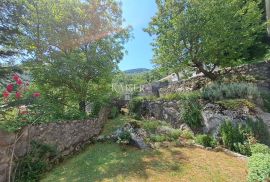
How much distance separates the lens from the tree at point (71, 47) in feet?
33.1

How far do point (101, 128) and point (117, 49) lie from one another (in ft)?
15.1

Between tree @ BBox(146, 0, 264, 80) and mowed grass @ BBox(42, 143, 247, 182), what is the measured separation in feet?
21.1

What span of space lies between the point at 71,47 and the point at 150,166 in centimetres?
801

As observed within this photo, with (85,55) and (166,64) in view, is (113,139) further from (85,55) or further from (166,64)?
(166,64)

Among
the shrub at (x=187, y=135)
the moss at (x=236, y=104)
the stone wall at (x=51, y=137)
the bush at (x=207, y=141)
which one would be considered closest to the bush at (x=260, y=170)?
the bush at (x=207, y=141)

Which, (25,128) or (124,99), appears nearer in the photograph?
(25,128)

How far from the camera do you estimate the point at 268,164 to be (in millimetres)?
4828

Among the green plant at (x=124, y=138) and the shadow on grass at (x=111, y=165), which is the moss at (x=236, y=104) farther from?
the green plant at (x=124, y=138)

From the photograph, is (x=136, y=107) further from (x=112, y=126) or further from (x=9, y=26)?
(x=9, y=26)

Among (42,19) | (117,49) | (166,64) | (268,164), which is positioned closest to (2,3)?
(42,19)

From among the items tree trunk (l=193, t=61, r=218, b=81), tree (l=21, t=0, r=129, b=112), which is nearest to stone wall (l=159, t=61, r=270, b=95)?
tree trunk (l=193, t=61, r=218, b=81)

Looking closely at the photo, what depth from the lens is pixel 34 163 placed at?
625cm

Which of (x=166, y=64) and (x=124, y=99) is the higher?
(x=166, y=64)

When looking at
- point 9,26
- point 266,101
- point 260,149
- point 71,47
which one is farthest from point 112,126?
point 9,26
